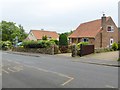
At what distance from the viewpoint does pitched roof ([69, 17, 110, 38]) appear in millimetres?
45812

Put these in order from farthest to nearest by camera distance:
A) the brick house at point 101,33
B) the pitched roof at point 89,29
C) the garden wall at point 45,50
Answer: the pitched roof at point 89,29, the brick house at point 101,33, the garden wall at point 45,50

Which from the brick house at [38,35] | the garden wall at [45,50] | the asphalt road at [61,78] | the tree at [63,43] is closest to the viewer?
the asphalt road at [61,78]

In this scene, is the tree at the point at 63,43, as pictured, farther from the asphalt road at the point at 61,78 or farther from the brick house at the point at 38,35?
the brick house at the point at 38,35

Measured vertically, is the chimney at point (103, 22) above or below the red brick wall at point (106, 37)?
above

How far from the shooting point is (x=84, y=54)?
2952cm

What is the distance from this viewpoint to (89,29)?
48.7m

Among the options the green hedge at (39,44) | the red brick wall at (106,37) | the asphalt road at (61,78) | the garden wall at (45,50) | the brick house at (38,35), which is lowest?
the asphalt road at (61,78)

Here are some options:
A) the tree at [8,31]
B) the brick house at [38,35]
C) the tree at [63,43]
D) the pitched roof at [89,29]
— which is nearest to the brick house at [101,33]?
the pitched roof at [89,29]

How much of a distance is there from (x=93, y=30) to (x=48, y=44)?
1246 centimetres

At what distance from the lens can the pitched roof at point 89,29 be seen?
45.8 metres

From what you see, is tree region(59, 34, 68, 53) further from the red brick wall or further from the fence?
the red brick wall

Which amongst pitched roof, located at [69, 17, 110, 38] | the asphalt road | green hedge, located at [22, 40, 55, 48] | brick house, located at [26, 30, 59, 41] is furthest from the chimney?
brick house, located at [26, 30, 59, 41]

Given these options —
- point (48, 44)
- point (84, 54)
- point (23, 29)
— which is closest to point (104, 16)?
point (48, 44)

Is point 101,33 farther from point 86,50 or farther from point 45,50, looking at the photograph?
point 86,50
